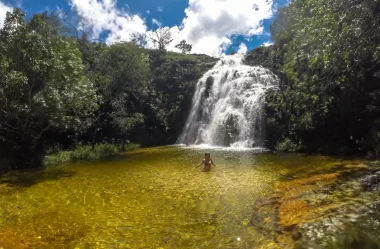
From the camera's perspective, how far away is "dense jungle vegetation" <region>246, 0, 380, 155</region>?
9289mm

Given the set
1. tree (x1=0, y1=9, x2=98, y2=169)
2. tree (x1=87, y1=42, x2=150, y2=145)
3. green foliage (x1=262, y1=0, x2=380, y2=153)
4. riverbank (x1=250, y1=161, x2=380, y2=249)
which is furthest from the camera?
tree (x1=87, y1=42, x2=150, y2=145)

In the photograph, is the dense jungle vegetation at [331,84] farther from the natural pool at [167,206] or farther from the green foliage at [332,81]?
the natural pool at [167,206]

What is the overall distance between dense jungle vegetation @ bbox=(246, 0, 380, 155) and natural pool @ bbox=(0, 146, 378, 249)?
3.93 metres

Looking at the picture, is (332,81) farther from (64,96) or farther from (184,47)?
(184,47)

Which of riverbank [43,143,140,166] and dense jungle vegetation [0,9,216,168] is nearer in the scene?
dense jungle vegetation [0,9,216,168]

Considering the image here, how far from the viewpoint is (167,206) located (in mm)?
8820

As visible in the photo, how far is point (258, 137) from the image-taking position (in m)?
26.1

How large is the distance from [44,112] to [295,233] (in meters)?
15.7

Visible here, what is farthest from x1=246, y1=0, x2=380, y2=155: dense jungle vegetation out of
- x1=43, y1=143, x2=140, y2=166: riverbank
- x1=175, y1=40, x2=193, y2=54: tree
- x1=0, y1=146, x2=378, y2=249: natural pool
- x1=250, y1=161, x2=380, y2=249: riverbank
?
x1=175, y1=40, x2=193, y2=54: tree

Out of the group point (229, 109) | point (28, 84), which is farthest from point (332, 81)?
point (28, 84)

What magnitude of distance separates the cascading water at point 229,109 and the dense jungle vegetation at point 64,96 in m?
2.29

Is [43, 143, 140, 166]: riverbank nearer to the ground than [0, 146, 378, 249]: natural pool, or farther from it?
farther from it

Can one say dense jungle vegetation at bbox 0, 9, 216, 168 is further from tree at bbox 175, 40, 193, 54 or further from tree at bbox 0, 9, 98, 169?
tree at bbox 175, 40, 193, 54

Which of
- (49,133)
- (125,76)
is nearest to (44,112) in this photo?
(49,133)
